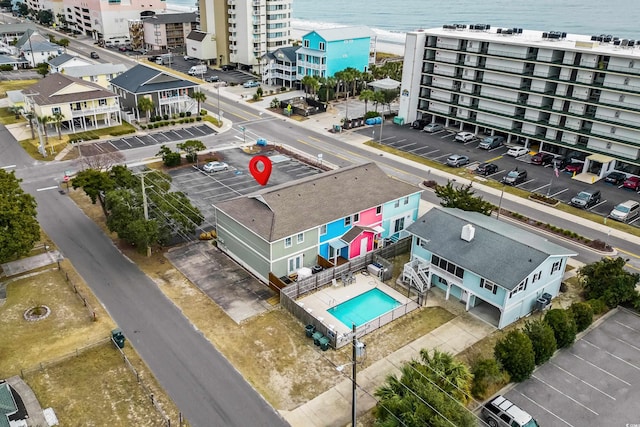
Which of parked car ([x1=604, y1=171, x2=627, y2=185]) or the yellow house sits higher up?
the yellow house

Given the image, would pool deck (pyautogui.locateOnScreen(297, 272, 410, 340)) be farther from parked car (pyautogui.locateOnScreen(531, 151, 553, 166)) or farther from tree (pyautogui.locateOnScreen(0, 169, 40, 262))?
parked car (pyautogui.locateOnScreen(531, 151, 553, 166))

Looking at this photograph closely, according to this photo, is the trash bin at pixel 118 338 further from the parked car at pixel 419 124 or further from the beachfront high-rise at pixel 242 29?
the beachfront high-rise at pixel 242 29

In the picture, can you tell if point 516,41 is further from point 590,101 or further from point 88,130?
point 88,130

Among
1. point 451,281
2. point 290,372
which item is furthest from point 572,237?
point 290,372

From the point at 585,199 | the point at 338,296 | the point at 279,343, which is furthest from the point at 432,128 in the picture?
the point at 279,343

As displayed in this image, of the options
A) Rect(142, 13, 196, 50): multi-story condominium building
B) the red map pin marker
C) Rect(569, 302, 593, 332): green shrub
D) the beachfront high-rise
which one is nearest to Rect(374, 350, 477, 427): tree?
Rect(569, 302, 593, 332): green shrub

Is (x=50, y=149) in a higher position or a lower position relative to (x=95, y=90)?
lower

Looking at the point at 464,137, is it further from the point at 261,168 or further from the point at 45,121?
the point at 45,121
